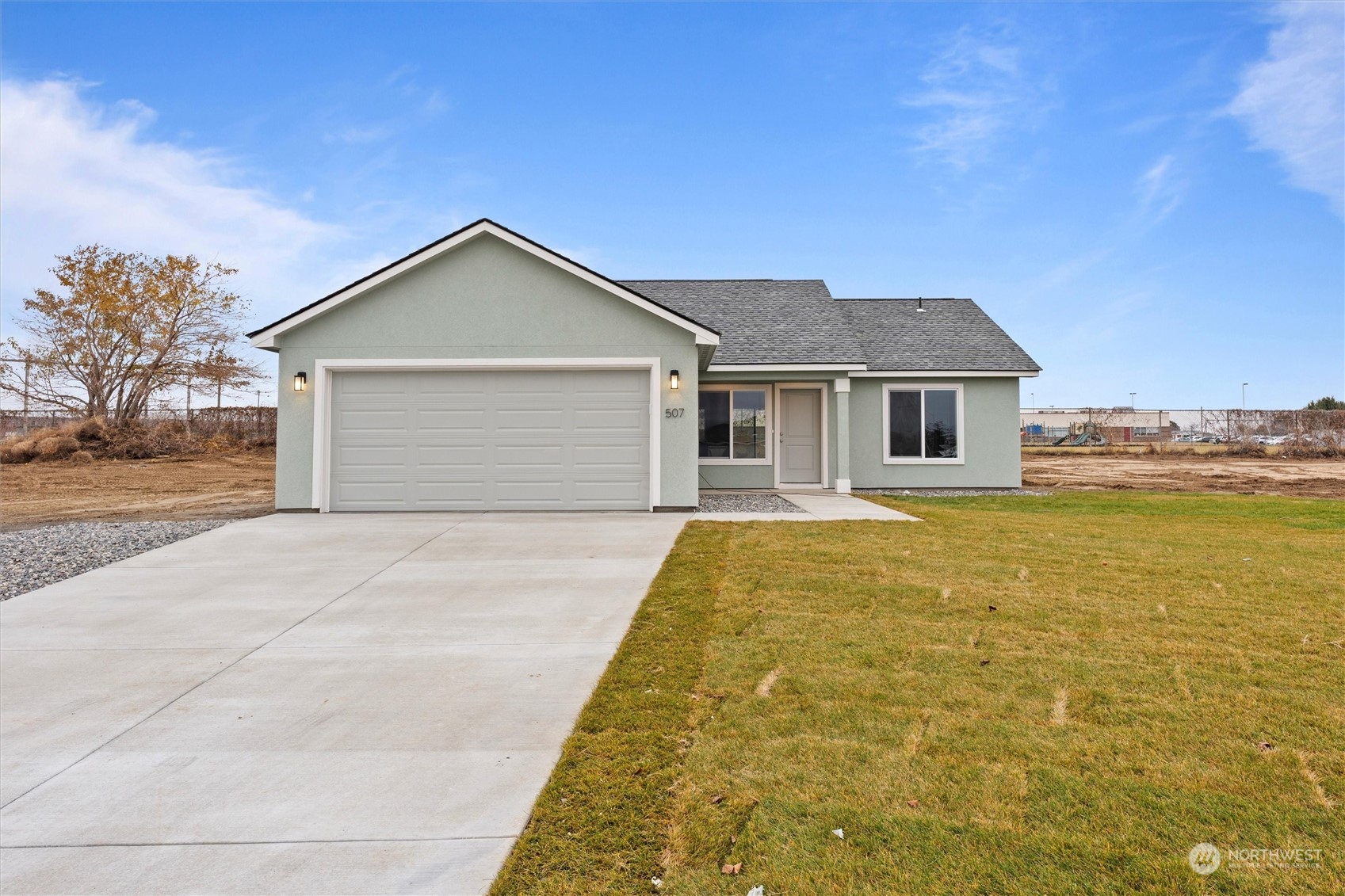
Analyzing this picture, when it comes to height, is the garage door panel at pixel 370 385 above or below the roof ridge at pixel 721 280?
below

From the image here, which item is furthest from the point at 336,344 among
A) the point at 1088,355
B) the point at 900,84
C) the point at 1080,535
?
the point at 1088,355

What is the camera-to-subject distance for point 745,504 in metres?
12.1

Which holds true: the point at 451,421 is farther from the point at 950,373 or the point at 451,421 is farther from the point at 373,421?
the point at 950,373

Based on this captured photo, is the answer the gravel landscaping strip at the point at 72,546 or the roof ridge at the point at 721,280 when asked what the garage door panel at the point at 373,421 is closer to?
the gravel landscaping strip at the point at 72,546

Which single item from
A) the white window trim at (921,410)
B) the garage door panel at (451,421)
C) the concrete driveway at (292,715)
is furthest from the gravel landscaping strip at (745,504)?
the concrete driveway at (292,715)

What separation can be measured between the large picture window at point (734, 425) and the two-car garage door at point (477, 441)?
4.12m

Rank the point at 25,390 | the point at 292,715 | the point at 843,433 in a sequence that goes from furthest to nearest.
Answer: the point at 25,390, the point at 843,433, the point at 292,715

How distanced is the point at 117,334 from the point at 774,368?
2617cm

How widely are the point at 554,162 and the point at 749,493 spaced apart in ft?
40.2

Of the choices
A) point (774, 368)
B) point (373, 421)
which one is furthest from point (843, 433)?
point (373, 421)

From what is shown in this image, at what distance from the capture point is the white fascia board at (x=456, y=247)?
10.9m

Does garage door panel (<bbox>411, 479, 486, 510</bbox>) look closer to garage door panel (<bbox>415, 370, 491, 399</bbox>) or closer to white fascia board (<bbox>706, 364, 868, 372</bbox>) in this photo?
garage door panel (<bbox>415, 370, 491, 399</bbox>)

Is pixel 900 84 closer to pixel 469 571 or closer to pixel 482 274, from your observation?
pixel 482 274

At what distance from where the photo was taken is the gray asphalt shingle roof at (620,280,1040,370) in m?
14.8
